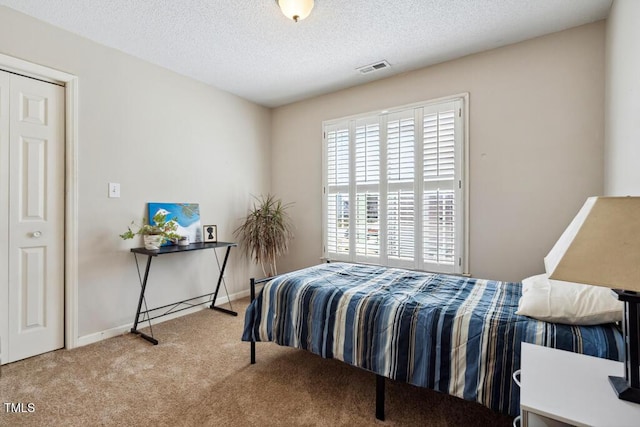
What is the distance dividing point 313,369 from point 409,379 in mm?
825

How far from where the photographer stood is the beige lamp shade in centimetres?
81

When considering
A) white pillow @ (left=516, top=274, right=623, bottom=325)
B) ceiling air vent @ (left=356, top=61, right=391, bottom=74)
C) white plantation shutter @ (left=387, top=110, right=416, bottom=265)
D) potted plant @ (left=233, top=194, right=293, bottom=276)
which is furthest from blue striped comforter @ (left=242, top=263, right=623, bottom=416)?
ceiling air vent @ (left=356, top=61, right=391, bottom=74)

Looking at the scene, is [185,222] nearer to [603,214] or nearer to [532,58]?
[603,214]

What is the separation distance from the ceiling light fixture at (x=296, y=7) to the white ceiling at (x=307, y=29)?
5.7 inches

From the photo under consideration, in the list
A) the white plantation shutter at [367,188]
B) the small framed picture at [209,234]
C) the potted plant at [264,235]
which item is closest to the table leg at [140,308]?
the small framed picture at [209,234]

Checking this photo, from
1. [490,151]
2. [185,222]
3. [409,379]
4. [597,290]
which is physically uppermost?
[490,151]

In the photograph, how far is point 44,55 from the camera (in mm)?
2389

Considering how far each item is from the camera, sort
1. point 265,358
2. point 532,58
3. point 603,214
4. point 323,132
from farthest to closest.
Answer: point 323,132 → point 532,58 → point 265,358 → point 603,214

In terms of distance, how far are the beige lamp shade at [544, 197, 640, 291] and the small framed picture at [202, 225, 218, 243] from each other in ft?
10.8

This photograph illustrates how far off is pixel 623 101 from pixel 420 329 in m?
1.89

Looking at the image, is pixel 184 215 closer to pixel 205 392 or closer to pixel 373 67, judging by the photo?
pixel 205 392

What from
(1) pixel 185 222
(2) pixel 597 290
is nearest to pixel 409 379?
(2) pixel 597 290

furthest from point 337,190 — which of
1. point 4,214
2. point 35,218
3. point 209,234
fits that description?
point 4,214

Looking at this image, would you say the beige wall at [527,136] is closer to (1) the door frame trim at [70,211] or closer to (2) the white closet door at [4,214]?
(1) the door frame trim at [70,211]
